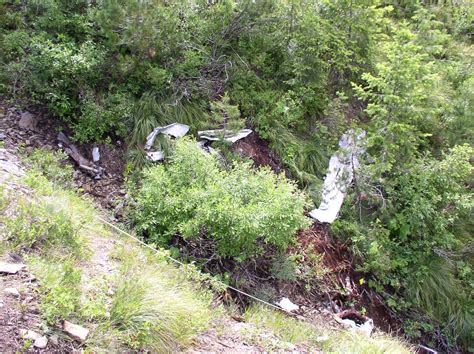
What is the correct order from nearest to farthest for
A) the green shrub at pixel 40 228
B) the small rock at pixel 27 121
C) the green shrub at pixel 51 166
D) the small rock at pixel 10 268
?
the small rock at pixel 10 268 < the green shrub at pixel 40 228 < the green shrub at pixel 51 166 < the small rock at pixel 27 121

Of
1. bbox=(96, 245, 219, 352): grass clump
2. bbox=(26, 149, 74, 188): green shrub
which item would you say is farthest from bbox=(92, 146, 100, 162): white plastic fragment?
bbox=(96, 245, 219, 352): grass clump

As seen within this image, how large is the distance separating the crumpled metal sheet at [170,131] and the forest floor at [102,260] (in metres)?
0.35

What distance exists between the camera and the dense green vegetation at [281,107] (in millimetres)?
4684

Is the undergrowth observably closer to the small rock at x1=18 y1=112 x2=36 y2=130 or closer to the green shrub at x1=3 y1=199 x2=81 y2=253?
the green shrub at x1=3 y1=199 x2=81 y2=253

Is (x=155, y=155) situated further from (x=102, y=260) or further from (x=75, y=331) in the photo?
(x=75, y=331)

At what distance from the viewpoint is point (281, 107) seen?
6.00m

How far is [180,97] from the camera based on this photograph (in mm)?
5738

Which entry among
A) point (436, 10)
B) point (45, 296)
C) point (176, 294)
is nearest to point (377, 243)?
point (176, 294)

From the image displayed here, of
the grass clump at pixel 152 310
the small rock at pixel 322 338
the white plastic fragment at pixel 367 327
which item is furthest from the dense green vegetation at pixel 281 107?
the small rock at pixel 322 338

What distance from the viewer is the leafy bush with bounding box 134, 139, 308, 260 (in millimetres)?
4207

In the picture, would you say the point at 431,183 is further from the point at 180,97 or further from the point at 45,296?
the point at 45,296

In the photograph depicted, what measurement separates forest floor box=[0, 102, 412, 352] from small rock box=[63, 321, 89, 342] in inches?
1.6

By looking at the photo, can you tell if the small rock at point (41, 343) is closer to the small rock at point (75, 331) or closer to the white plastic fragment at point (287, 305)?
the small rock at point (75, 331)

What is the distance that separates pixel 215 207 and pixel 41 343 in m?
2.11
